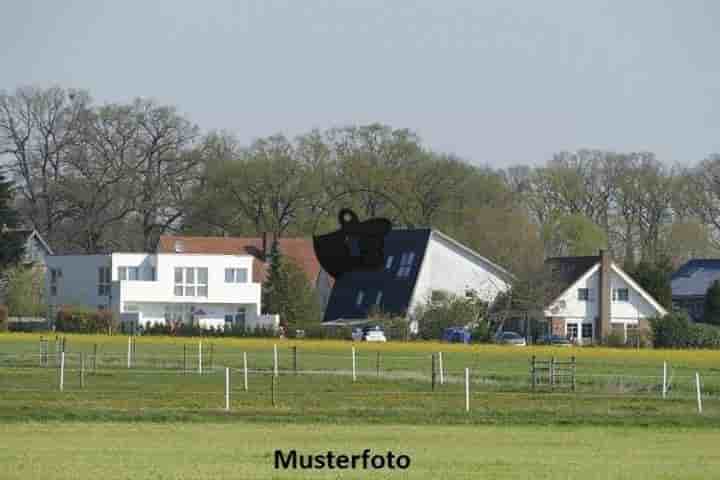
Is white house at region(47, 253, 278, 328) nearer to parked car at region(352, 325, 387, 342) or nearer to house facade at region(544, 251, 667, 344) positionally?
parked car at region(352, 325, 387, 342)

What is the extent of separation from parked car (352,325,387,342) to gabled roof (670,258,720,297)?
124ft

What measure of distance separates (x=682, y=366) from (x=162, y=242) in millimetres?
45353

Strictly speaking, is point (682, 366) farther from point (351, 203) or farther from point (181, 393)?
point (181, 393)

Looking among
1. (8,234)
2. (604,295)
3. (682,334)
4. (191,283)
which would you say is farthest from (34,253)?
(682,334)

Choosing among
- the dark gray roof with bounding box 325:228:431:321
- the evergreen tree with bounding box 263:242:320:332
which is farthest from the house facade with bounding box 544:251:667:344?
the evergreen tree with bounding box 263:242:320:332

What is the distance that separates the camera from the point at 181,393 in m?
46.7

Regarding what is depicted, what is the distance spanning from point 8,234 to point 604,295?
1423 inches

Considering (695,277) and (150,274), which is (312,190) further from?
(695,277)

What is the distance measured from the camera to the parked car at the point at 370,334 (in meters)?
83.5

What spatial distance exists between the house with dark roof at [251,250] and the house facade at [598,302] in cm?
1417

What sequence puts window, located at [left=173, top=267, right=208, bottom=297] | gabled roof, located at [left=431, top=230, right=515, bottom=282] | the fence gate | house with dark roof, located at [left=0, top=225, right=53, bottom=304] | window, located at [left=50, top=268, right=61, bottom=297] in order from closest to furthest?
1. the fence gate
2. gabled roof, located at [left=431, top=230, right=515, bottom=282]
3. house with dark roof, located at [left=0, top=225, right=53, bottom=304]
4. window, located at [left=173, top=267, right=208, bottom=297]
5. window, located at [left=50, top=268, right=61, bottom=297]

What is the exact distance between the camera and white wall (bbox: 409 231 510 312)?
88.5 m

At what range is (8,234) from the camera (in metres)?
86.4

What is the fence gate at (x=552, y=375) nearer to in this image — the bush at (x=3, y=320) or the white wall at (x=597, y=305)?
the white wall at (x=597, y=305)
